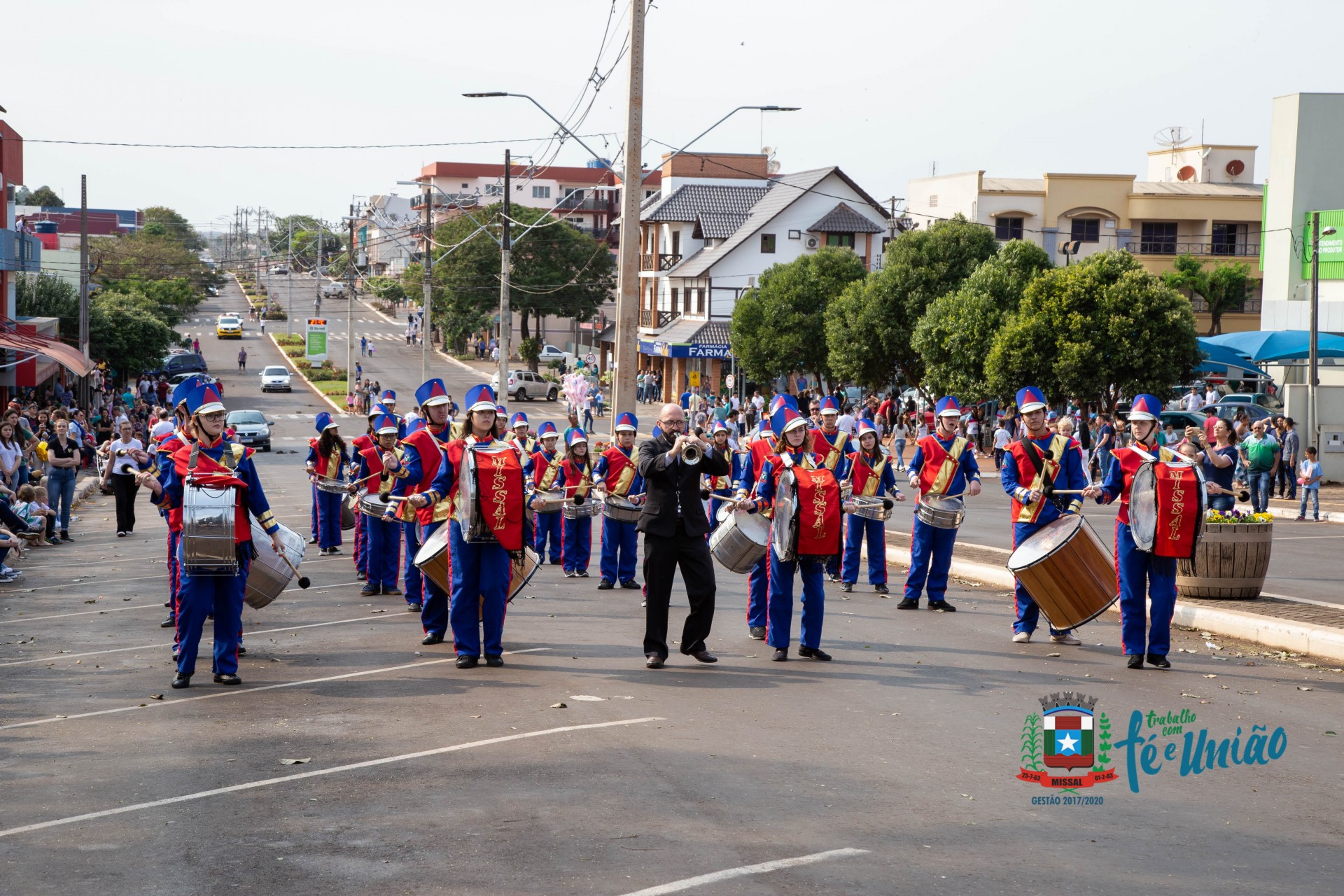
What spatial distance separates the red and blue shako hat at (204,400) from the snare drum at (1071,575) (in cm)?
644

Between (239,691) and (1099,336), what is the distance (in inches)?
1201

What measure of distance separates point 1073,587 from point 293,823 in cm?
697

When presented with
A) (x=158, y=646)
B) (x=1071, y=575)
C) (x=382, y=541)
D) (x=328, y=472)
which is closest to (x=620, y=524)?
(x=382, y=541)

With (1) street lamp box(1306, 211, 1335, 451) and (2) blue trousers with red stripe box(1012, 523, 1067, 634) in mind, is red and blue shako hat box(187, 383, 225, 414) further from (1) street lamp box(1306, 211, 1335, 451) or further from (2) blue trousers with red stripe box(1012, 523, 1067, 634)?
(1) street lamp box(1306, 211, 1335, 451)

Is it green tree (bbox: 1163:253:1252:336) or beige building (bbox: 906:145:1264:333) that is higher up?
beige building (bbox: 906:145:1264:333)

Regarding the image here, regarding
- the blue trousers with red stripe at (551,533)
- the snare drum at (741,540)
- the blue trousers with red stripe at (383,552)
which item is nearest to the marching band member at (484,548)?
the snare drum at (741,540)

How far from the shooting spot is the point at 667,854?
239 inches

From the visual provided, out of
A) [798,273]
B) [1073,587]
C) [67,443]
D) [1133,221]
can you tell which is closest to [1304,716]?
A: [1073,587]

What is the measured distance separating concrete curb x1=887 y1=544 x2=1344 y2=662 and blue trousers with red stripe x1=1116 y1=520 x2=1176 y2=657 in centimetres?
98

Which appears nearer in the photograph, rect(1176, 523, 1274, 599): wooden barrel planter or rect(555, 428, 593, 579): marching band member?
rect(1176, 523, 1274, 599): wooden barrel planter

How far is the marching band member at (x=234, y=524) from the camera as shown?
9781 mm

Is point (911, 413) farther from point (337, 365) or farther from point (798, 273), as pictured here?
point (337, 365)

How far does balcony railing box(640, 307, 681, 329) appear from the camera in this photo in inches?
3046

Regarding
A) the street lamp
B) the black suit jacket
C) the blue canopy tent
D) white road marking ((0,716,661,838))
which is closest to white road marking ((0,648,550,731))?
Answer: the black suit jacket
